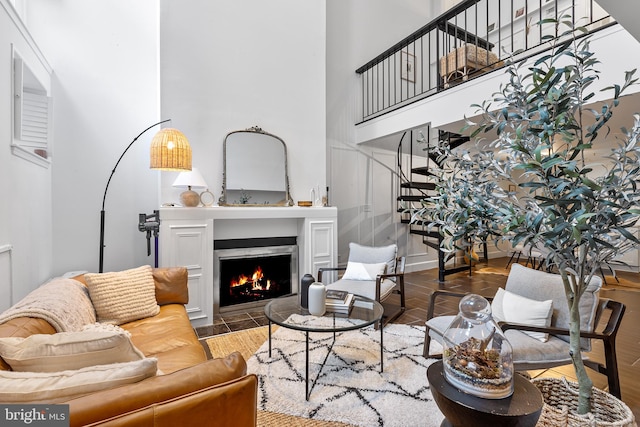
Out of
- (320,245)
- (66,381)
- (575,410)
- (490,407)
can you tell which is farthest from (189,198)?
(575,410)

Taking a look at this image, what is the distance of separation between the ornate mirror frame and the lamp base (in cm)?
40

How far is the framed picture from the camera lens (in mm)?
6402

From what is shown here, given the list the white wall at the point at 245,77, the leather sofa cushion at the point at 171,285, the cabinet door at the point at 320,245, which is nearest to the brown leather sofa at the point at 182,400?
the leather sofa cushion at the point at 171,285

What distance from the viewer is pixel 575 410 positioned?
140 cm

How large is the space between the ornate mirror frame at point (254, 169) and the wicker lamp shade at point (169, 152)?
1.03 m

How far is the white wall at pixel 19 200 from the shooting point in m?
2.35

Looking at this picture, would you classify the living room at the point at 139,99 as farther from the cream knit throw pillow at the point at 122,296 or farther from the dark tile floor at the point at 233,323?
the dark tile floor at the point at 233,323

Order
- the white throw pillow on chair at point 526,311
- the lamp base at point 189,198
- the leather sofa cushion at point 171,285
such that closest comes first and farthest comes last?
the white throw pillow on chair at point 526,311 → the leather sofa cushion at point 171,285 → the lamp base at point 189,198

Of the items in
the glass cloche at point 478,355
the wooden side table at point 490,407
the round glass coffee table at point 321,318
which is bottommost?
the round glass coffee table at point 321,318

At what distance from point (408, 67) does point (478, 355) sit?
633cm

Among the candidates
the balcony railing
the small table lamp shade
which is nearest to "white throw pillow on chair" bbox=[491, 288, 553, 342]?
the small table lamp shade

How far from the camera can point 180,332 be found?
2256 millimetres

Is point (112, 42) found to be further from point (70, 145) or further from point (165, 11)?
point (70, 145)

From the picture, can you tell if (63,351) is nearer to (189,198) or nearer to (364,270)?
(189,198)
